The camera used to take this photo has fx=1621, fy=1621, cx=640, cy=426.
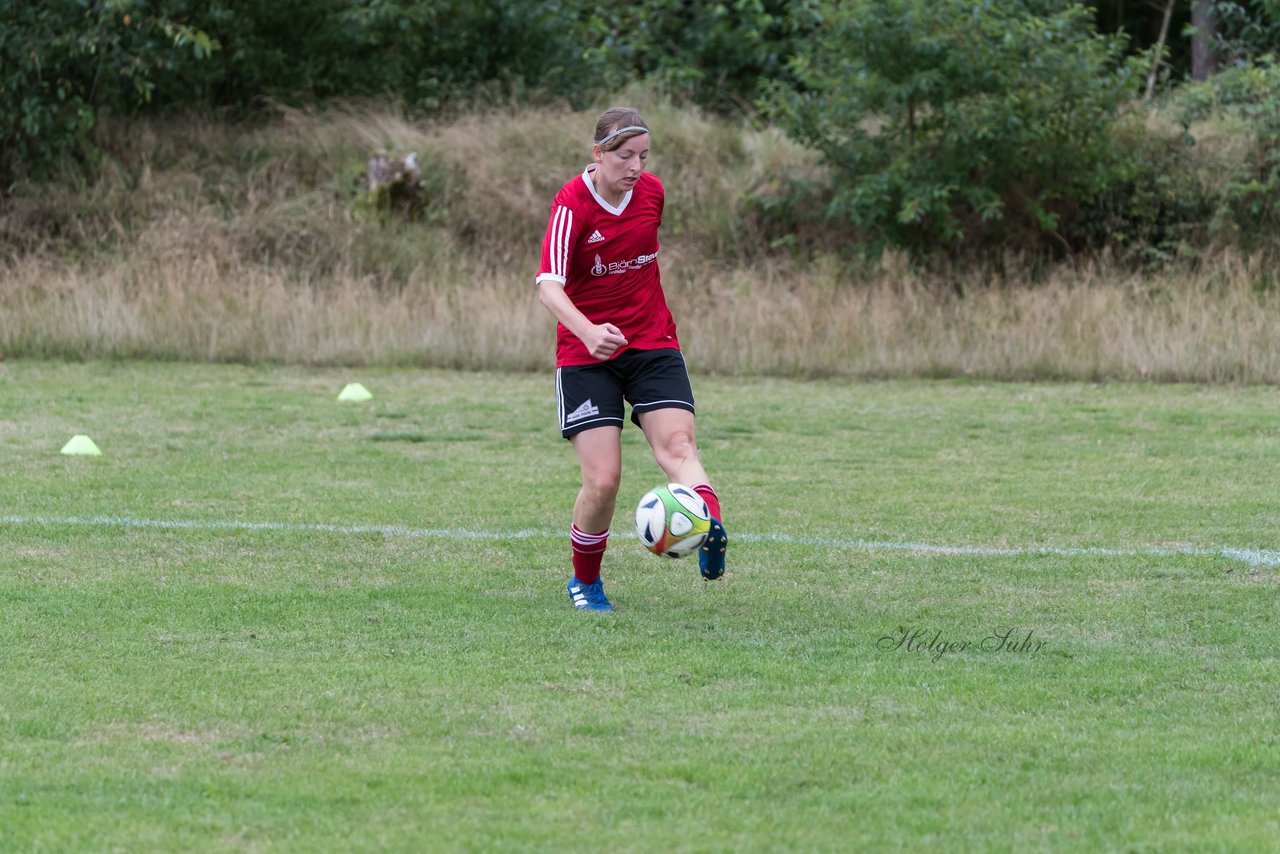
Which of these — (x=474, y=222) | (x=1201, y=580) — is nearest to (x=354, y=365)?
(x=474, y=222)

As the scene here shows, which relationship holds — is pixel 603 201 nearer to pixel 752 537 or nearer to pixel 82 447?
pixel 752 537

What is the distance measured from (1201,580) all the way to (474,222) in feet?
51.1

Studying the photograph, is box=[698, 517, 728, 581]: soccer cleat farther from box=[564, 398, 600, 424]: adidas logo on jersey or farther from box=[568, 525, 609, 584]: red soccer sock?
box=[564, 398, 600, 424]: adidas logo on jersey

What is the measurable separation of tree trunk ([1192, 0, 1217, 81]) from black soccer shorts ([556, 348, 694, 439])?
61.9 ft

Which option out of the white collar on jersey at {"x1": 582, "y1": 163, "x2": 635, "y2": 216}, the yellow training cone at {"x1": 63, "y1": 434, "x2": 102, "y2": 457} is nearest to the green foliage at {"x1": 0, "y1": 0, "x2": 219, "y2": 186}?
the yellow training cone at {"x1": 63, "y1": 434, "x2": 102, "y2": 457}

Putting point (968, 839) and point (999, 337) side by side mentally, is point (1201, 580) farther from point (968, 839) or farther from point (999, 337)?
point (999, 337)

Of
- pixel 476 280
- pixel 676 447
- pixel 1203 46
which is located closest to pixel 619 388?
pixel 676 447

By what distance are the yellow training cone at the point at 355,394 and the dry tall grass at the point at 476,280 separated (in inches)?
99.1

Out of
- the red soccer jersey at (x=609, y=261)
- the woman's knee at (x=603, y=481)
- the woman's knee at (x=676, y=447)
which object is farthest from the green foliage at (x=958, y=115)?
the woman's knee at (x=603, y=481)

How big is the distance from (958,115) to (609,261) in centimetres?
1282

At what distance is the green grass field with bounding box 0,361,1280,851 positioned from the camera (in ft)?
12.7

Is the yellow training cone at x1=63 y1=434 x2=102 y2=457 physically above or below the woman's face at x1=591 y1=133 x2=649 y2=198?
below

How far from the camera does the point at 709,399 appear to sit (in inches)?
531

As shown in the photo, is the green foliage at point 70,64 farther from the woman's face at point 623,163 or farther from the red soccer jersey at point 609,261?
the woman's face at point 623,163
